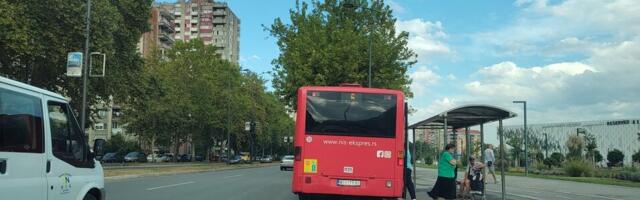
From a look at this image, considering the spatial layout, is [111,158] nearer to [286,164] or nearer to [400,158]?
[286,164]

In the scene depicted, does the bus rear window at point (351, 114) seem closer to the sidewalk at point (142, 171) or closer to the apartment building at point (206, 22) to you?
the sidewalk at point (142, 171)

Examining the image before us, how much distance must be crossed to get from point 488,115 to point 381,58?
847 inches

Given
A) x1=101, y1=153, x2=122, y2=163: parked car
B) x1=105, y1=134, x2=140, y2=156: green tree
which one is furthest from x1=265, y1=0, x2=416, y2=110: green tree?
x1=105, y1=134, x2=140, y2=156: green tree

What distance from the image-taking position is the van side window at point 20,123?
5.95 meters

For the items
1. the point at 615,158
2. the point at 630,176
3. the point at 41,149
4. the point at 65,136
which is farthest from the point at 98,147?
the point at 615,158

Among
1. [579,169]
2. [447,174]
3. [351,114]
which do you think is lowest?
[579,169]

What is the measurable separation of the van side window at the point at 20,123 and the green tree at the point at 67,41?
2271cm

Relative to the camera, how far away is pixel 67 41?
105 ft

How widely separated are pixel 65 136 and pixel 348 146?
7298 millimetres

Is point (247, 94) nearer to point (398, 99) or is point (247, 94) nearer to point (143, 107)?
point (143, 107)

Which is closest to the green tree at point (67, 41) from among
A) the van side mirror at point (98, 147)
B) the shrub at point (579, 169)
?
the van side mirror at point (98, 147)

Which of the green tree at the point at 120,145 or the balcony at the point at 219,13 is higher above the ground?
the balcony at the point at 219,13

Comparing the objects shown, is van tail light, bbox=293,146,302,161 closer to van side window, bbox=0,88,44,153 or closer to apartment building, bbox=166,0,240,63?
van side window, bbox=0,88,44,153

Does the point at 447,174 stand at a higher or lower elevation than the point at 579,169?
higher
